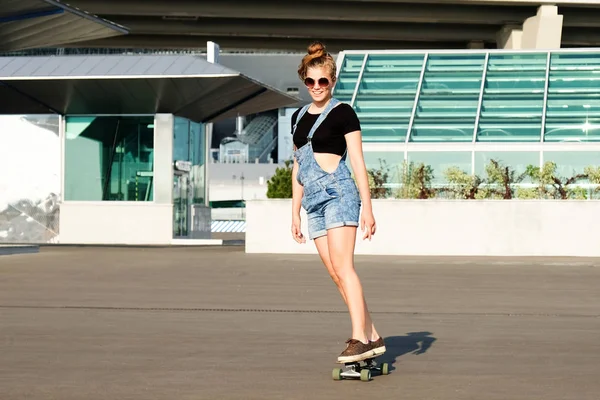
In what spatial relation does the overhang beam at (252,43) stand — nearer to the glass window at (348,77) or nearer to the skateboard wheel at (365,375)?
the glass window at (348,77)

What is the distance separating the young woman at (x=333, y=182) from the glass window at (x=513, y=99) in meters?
21.9

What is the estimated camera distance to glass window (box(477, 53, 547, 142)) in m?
28.9

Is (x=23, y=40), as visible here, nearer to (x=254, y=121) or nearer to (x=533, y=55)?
(x=533, y=55)

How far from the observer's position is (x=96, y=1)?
52812 millimetres

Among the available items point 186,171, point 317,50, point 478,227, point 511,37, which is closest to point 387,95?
point 186,171

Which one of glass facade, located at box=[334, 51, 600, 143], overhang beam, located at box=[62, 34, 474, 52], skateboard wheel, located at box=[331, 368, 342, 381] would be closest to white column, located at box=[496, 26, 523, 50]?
overhang beam, located at box=[62, 34, 474, 52]

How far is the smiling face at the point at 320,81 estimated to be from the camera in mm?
6926

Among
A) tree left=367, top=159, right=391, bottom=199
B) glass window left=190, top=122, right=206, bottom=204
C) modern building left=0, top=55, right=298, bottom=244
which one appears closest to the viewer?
tree left=367, top=159, right=391, bottom=199

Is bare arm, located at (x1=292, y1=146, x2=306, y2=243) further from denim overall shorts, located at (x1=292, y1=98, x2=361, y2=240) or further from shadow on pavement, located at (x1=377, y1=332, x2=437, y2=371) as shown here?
shadow on pavement, located at (x1=377, y1=332, x2=437, y2=371)

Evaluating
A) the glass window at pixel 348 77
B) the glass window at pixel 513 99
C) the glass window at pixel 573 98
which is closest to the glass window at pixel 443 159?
the glass window at pixel 513 99

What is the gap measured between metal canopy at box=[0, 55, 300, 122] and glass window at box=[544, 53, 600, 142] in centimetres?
684

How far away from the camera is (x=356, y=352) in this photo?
6.67 metres

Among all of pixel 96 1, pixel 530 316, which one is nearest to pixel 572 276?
pixel 530 316

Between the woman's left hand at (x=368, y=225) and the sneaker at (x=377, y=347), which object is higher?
the woman's left hand at (x=368, y=225)
